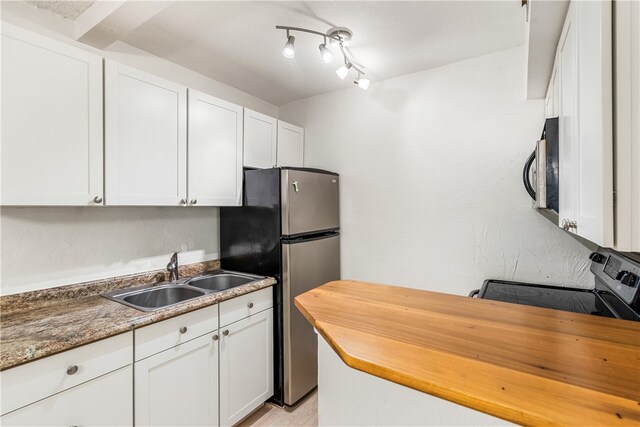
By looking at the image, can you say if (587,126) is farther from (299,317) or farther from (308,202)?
(299,317)

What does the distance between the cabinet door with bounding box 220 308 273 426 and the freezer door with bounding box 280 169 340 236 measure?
682 millimetres

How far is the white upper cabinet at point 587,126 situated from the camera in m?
0.62

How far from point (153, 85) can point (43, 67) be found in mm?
499

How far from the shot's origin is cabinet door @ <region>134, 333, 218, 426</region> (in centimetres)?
146

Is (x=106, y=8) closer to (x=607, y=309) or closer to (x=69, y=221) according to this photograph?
(x=69, y=221)

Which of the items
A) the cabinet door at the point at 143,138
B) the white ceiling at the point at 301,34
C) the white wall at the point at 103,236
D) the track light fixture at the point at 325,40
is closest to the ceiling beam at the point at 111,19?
the white ceiling at the point at 301,34

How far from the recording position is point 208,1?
5.16 feet

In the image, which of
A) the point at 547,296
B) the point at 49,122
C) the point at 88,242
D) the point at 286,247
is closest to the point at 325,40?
the point at 286,247

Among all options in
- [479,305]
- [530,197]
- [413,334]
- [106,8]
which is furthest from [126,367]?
[530,197]

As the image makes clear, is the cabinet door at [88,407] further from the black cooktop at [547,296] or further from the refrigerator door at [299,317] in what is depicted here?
the black cooktop at [547,296]

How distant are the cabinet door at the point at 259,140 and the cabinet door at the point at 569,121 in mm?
1941

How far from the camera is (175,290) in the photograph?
6.77ft

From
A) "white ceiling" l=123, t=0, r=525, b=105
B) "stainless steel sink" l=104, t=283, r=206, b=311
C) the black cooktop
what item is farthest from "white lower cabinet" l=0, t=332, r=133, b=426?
the black cooktop

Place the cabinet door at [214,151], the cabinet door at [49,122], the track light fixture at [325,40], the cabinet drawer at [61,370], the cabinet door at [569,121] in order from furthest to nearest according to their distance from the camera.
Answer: the cabinet door at [214,151] < the track light fixture at [325,40] < the cabinet door at [49,122] < the cabinet drawer at [61,370] < the cabinet door at [569,121]
